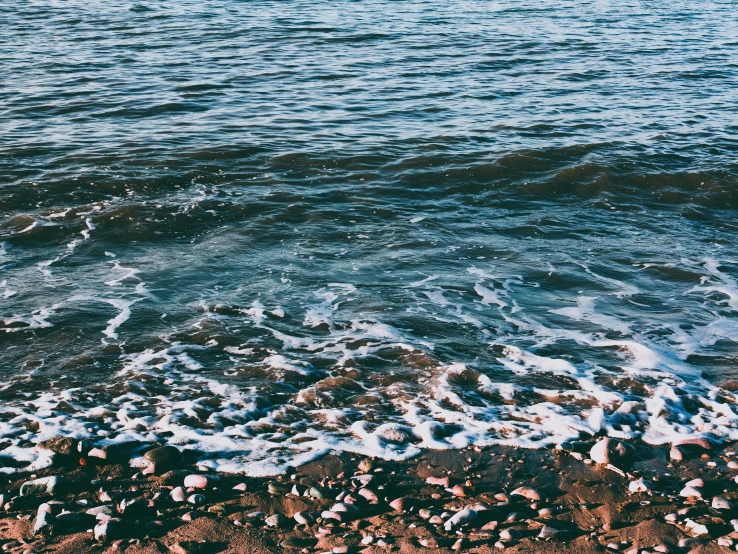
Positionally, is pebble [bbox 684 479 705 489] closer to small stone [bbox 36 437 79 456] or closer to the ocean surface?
the ocean surface

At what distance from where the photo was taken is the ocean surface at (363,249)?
6227mm

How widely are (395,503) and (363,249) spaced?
5040 millimetres

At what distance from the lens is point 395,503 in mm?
5027

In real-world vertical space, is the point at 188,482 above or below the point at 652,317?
above

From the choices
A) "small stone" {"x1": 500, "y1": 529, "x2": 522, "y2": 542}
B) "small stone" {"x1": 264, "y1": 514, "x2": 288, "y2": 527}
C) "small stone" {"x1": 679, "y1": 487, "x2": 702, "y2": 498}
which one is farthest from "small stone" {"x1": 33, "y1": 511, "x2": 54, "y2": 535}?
"small stone" {"x1": 679, "y1": 487, "x2": 702, "y2": 498}

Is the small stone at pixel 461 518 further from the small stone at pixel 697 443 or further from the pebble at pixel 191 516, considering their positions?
the small stone at pixel 697 443

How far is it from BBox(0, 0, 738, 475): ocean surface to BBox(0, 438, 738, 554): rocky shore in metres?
0.26

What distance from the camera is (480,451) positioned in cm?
568

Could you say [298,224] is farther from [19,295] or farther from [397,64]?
[397,64]

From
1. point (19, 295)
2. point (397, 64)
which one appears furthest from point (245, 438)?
point (397, 64)

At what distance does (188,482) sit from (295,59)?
16.2m

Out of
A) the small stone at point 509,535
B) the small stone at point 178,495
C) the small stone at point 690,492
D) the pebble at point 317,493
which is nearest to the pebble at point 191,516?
the small stone at point 178,495

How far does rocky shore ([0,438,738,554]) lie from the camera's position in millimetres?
4660

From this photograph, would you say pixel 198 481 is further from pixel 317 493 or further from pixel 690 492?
pixel 690 492
